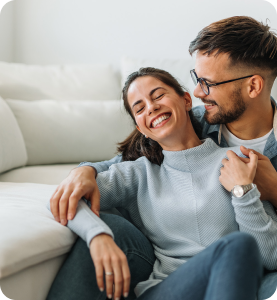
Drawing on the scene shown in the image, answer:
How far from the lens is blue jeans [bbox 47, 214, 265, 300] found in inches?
28.4

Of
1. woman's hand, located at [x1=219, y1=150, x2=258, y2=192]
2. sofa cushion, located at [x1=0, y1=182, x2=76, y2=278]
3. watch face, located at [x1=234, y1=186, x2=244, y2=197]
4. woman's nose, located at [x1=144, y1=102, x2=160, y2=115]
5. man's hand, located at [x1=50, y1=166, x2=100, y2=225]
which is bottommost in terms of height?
sofa cushion, located at [x1=0, y1=182, x2=76, y2=278]

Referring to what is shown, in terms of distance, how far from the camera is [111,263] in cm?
84

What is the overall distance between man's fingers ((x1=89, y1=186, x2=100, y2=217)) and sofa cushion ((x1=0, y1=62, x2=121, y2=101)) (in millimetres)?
1101

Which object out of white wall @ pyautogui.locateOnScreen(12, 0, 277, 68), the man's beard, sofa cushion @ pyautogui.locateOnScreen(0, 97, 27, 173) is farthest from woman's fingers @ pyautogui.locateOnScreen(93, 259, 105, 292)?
→ white wall @ pyautogui.locateOnScreen(12, 0, 277, 68)

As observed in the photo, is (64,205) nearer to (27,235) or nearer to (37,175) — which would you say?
(27,235)

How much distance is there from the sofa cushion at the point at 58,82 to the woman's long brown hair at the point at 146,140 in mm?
763

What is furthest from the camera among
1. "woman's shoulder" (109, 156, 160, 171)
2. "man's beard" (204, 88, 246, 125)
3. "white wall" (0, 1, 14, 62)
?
A: "white wall" (0, 1, 14, 62)

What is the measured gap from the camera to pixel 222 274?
73 centimetres

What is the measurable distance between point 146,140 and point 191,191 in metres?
0.35

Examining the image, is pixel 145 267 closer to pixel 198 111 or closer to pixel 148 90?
pixel 148 90

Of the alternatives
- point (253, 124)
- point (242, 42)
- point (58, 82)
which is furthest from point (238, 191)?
point (58, 82)

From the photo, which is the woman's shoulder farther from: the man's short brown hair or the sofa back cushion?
the sofa back cushion

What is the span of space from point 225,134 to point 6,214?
924mm

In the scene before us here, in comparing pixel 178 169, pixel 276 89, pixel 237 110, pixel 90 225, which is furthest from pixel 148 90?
pixel 276 89
